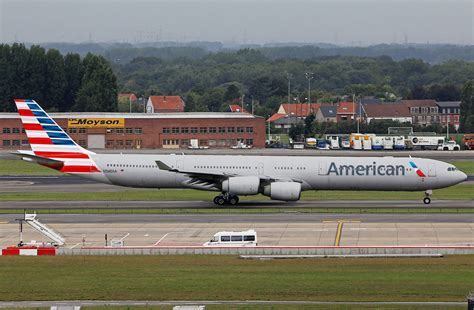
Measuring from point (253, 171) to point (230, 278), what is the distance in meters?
25.3

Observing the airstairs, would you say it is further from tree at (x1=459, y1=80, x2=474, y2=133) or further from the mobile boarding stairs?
tree at (x1=459, y1=80, x2=474, y2=133)

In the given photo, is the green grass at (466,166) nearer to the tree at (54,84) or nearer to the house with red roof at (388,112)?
the tree at (54,84)

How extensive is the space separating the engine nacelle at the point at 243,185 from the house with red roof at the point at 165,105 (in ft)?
428

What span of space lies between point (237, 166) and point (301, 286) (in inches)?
1068

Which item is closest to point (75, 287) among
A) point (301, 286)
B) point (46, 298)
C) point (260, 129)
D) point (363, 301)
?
point (46, 298)

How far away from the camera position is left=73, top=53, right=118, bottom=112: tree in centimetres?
14962

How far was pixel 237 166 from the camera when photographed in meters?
62.3

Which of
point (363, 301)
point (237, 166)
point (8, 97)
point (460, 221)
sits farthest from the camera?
point (8, 97)

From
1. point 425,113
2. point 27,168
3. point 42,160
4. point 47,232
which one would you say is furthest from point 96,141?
point 425,113

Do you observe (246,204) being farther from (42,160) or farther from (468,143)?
(468,143)

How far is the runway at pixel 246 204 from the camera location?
6081cm

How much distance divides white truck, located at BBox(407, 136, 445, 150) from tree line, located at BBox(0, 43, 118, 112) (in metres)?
49.3

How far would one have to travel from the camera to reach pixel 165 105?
193750 mm

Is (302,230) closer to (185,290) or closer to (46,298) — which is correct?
(185,290)
